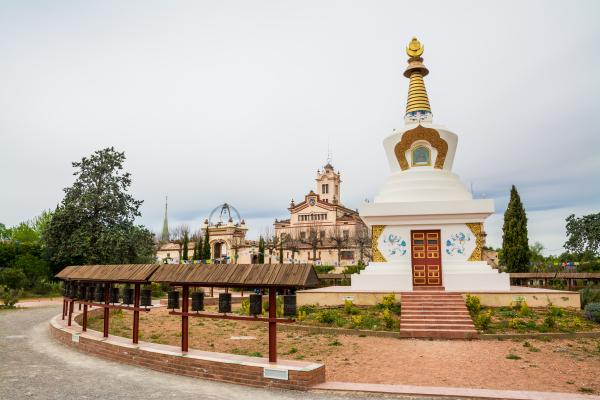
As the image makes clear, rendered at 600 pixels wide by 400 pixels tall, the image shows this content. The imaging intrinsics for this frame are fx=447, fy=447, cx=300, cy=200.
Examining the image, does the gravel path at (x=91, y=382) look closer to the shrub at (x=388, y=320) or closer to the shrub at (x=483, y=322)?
the shrub at (x=388, y=320)

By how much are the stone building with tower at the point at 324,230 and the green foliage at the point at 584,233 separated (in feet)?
83.8

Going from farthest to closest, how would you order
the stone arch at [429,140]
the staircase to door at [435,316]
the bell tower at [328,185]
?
1. the bell tower at [328,185]
2. the stone arch at [429,140]
3. the staircase to door at [435,316]

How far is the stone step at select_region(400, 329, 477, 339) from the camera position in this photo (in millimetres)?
14195

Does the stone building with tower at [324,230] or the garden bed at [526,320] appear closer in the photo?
the garden bed at [526,320]

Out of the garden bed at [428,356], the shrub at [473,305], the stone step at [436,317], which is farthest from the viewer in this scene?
the shrub at [473,305]

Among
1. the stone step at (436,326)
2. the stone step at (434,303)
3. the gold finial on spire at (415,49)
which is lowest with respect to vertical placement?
the stone step at (436,326)

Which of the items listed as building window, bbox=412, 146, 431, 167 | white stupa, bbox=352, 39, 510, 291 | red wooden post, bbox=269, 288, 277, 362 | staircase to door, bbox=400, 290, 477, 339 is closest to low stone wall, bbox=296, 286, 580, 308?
staircase to door, bbox=400, 290, 477, 339

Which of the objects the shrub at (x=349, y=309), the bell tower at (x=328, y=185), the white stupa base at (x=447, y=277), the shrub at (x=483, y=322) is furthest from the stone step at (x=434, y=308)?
the bell tower at (x=328, y=185)

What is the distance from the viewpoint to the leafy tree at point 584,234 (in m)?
48.8

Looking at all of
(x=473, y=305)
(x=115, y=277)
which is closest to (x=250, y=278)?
(x=115, y=277)

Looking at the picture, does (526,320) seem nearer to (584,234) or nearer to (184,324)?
(184,324)

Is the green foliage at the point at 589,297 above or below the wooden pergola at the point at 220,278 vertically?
below

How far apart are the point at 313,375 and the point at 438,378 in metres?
3.02

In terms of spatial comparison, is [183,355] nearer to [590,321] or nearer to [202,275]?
[202,275]
